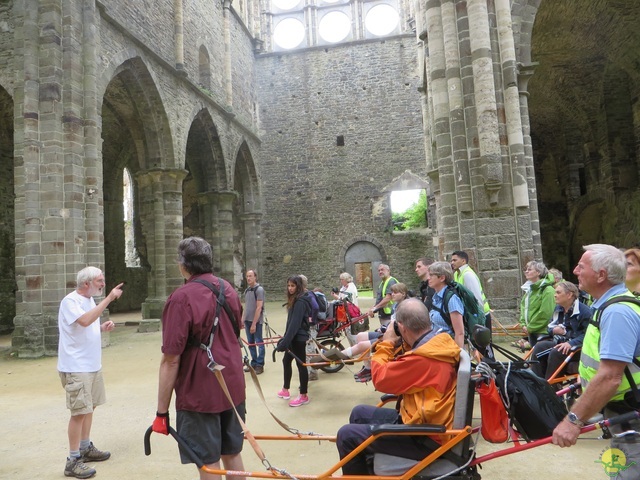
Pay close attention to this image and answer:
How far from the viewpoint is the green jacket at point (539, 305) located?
4543mm

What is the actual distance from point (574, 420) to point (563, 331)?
245cm

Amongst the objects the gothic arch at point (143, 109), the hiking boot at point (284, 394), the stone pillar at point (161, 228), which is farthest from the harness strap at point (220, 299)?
the gothic arch at point (143, 109)

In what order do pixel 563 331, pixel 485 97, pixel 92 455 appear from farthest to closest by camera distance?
pixel 485 97 → pixel 563 331 → pixel 92 455

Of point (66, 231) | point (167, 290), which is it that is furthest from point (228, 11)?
point (66, 231)

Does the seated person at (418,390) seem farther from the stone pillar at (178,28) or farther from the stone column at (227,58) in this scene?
the stone column at (227,58)

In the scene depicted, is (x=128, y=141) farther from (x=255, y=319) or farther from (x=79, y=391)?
(x=79, y=391)

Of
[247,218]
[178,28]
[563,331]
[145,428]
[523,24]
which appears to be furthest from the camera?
[247,218]

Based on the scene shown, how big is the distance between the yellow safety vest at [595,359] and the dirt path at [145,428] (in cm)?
127

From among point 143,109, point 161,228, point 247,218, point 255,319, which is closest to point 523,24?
point 255,319

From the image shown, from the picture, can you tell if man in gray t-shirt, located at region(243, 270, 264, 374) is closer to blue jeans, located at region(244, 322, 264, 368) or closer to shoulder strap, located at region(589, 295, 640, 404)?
blue jeans, located at region(244, 322, 264, 368)

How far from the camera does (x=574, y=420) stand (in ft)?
6.07

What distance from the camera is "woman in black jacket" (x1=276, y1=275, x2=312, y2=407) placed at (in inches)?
183

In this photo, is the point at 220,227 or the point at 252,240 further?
the point at 252,240

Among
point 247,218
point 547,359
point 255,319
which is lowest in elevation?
point 547,359
